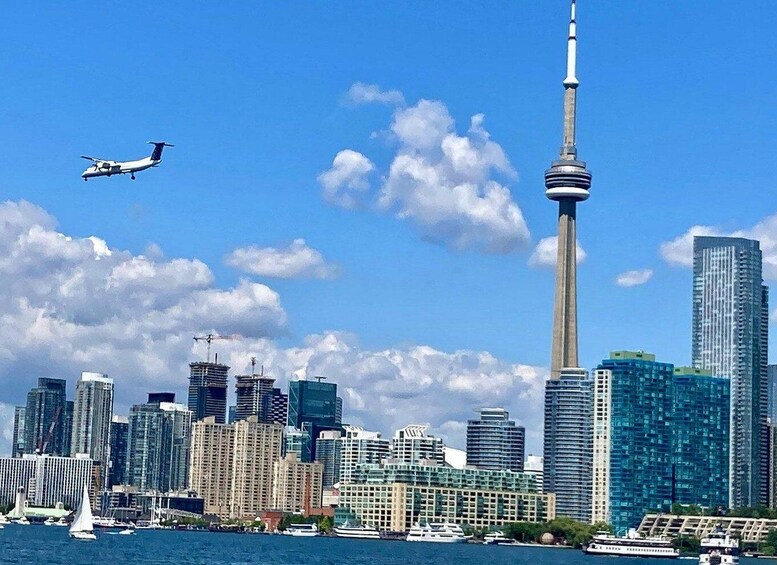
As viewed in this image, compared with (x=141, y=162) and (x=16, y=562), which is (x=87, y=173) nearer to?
(x=141, y=162)

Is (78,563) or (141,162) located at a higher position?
(141,162)

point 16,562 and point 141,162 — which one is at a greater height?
point 141,162

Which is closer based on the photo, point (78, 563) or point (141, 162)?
point (141, 162)

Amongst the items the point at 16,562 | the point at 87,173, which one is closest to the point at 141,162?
the point at 87,173

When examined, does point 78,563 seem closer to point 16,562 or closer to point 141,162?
point 16,562

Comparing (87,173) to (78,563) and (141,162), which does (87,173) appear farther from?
(78,563)

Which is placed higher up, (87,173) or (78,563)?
(87,173)

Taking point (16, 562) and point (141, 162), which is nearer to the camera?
point (141, 162)
